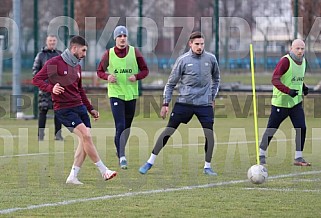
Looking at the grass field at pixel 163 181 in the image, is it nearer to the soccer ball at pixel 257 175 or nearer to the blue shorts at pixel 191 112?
the soccer ball at pixel 257 175

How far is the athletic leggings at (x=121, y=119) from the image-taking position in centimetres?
1411

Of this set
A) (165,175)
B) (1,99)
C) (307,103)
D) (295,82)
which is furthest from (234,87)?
(165,175)

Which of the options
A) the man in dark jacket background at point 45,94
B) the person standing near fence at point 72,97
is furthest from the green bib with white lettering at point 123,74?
the man in dark jacket background at point 45,94

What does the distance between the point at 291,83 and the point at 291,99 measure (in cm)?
29

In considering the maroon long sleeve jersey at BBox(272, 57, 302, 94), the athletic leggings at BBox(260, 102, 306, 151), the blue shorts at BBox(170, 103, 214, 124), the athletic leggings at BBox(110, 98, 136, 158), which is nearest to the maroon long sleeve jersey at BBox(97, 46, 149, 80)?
the athletic leggings at BBox(110, 98, 136, 158)

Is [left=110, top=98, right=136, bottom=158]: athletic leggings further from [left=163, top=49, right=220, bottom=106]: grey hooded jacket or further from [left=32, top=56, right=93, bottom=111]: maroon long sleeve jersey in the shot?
[left=32, top=56, right=93, bottom=111]: maroon long sleeve jersey

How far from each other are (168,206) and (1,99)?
18.9 meters

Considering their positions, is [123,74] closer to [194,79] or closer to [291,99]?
[194,79]

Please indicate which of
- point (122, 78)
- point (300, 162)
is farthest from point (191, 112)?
point (300, 162)

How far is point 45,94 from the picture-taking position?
18938 millimetres

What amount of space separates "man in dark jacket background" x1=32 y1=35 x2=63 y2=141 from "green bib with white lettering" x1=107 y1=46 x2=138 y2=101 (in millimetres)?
4038

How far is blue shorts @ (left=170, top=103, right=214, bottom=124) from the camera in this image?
1324 cm

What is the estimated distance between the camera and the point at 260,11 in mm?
30328

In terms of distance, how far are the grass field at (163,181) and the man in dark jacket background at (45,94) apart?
0.28 meters
